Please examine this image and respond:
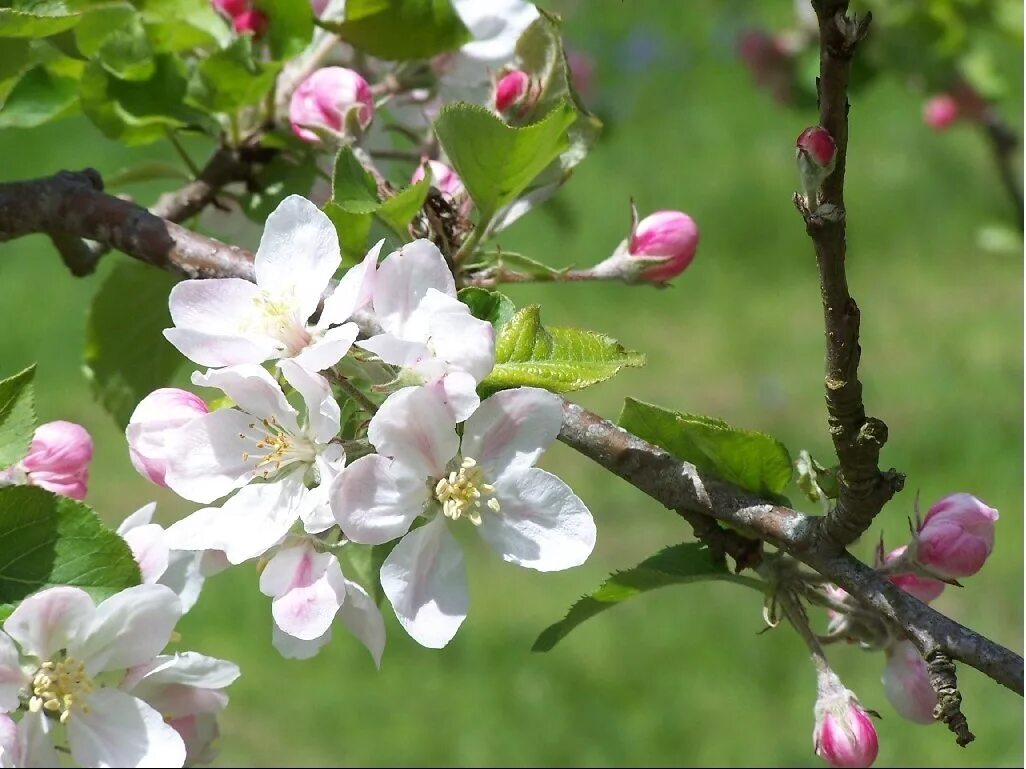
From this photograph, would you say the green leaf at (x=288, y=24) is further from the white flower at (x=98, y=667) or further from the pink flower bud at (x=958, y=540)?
the pink flower bud at (x=958, y=540)

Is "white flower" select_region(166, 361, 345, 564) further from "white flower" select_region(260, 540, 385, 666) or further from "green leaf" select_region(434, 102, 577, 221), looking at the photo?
"green leaf" select_region(434, 102, 577, 221)

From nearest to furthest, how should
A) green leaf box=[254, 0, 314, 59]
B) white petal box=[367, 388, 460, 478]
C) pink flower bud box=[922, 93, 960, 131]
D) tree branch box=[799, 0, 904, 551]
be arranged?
tree branch box=[799, 0, 904, 551], white petal box=[367, 388, 460, 478], green leaf box=[254, 0, 314, 59], pink flower bud box=[922, 93, 960, 131]

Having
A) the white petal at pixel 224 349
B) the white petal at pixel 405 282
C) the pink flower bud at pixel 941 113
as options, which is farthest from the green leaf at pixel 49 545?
the pink flower bud at pixel 941 113

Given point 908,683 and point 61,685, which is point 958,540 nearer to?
point 908,683

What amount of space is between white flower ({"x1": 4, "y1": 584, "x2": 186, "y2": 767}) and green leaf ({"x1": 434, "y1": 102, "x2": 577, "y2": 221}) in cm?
38

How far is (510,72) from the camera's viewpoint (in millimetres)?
1081

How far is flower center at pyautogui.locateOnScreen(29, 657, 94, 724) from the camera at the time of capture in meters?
0.79

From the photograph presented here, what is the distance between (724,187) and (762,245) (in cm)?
37

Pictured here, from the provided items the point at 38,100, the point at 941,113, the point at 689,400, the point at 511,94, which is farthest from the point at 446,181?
the point at 689,400

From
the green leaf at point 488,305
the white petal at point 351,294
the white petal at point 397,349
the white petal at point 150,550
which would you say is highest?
the white petal at point 397,349

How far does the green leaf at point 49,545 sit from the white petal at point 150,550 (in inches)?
1.5

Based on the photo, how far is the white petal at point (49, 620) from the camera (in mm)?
770

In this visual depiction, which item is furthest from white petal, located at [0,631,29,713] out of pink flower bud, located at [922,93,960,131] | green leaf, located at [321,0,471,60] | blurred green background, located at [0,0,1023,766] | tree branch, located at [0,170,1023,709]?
pink flower bud, located at [922,93,960,131]

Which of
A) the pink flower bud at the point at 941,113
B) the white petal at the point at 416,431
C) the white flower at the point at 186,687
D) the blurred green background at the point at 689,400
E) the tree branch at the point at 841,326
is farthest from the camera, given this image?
the blurred green background at the point at 689,400
